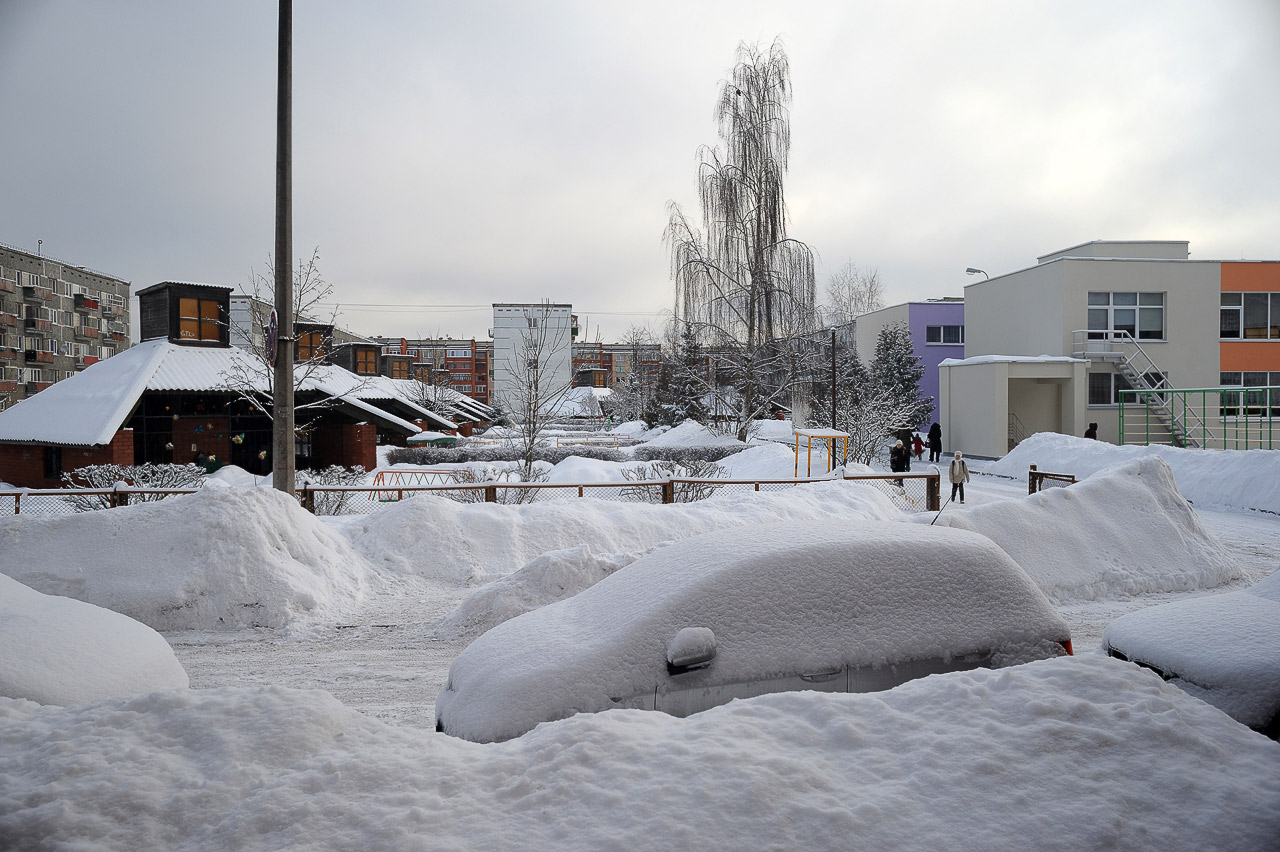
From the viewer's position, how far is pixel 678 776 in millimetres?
2535

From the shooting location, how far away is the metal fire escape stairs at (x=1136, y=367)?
2811cm

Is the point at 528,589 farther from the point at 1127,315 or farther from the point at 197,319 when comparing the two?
the point at 1127,315

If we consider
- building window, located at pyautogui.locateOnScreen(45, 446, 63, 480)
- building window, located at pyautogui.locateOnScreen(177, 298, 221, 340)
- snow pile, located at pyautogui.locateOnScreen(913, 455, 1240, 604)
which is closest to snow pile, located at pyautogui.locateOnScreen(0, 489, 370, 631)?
snow pile, located at pyautogui.locateOnScreen(913, 455, 1240, 604)

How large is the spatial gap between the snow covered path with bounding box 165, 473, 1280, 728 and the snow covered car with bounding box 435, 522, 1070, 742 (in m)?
1.74

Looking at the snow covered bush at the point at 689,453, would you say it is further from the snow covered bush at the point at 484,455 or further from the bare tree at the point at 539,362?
the bare tree at the point at 539,362

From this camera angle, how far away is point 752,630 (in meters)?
3.90

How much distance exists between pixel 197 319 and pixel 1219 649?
30.0 m

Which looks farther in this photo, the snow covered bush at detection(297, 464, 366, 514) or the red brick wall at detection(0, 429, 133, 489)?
the red brick wall at detection(0, 429, 133, 489)

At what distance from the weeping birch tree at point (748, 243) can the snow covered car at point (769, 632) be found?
74.8 feet

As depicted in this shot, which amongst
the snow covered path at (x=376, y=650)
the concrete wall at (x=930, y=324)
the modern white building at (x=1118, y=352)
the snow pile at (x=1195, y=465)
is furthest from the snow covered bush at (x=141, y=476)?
the concrete wall at (x=930, y=324)

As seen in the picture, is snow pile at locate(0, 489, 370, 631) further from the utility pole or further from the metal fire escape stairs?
the metal fire escape stairs

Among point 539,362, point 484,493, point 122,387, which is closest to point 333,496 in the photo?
point 484,493

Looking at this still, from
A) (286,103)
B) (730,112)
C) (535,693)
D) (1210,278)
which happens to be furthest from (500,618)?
(1210,278)

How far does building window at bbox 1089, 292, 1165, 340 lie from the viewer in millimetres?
30109
